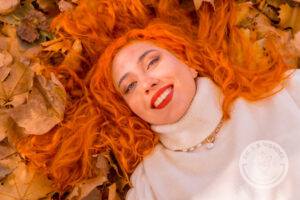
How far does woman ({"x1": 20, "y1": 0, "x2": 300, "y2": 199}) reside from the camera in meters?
2.42

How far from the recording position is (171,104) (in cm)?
242

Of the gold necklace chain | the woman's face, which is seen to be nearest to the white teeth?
the woman's face

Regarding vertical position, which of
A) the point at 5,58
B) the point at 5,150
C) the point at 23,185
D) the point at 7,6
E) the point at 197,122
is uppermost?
the point at 7,6

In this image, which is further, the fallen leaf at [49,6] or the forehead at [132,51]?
the fallen leaf at [49,6]

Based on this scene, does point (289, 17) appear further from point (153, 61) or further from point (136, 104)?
point (136, 104)

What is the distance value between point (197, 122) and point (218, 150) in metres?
0.15

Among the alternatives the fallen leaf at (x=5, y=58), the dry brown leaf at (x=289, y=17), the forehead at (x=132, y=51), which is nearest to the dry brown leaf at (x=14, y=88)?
the fallen leaf at (x=5, y=58)

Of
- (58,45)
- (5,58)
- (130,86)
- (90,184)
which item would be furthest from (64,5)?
(90,184)

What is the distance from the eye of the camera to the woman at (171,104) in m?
2.42

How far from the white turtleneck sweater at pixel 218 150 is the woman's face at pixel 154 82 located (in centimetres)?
5

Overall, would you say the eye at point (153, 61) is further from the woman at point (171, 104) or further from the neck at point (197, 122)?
the neck at point (197, 122)

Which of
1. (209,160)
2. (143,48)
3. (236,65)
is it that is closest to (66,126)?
(143,48)

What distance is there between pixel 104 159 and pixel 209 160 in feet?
1.67

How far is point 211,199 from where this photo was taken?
7.79 ft
